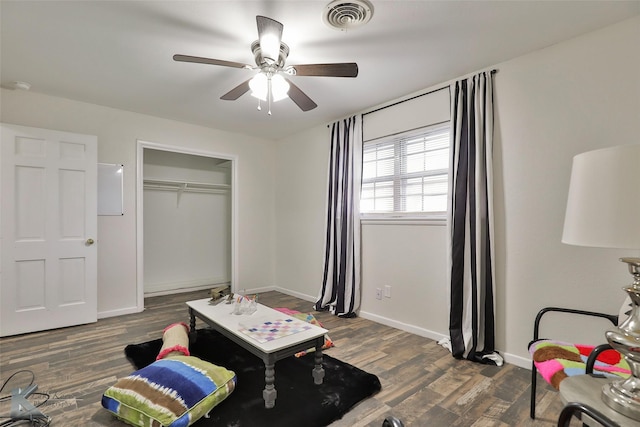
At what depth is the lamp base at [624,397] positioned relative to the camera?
1.08 meters

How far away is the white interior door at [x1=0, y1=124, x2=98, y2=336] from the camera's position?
314 centimetres

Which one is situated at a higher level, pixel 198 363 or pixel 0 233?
pixel 0 233

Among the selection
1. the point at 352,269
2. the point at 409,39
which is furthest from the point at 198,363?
the point at 409,39

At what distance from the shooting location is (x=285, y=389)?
2141mm

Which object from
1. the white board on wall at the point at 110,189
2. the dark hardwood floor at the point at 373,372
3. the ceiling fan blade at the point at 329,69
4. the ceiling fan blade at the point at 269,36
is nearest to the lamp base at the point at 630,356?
the dark hardwood floor at the point at 373,372

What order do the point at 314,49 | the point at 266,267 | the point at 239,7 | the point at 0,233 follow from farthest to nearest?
the point at 266,267 → the point at 0,233 → the point at 314,49 → the point at 239,7

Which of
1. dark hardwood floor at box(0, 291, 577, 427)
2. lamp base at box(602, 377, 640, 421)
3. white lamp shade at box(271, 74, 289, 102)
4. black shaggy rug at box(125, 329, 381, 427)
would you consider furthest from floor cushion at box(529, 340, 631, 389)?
white lamp shade at box(271, 74, 289, 102)

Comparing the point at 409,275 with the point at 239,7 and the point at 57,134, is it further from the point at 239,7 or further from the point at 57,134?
the point at 57,134

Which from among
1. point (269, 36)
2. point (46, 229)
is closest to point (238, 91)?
point (269, 36)

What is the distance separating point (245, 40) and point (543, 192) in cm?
260

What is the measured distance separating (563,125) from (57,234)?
4.91 metres

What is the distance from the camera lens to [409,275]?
3.34m

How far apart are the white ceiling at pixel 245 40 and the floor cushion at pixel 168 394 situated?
2.33 m

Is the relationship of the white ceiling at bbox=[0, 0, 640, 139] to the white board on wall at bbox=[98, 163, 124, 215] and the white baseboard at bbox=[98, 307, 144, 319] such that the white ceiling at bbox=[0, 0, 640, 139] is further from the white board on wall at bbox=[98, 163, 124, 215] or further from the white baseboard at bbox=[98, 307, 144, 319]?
the white baseboard at bbox=[98, 307, 144, 319]
